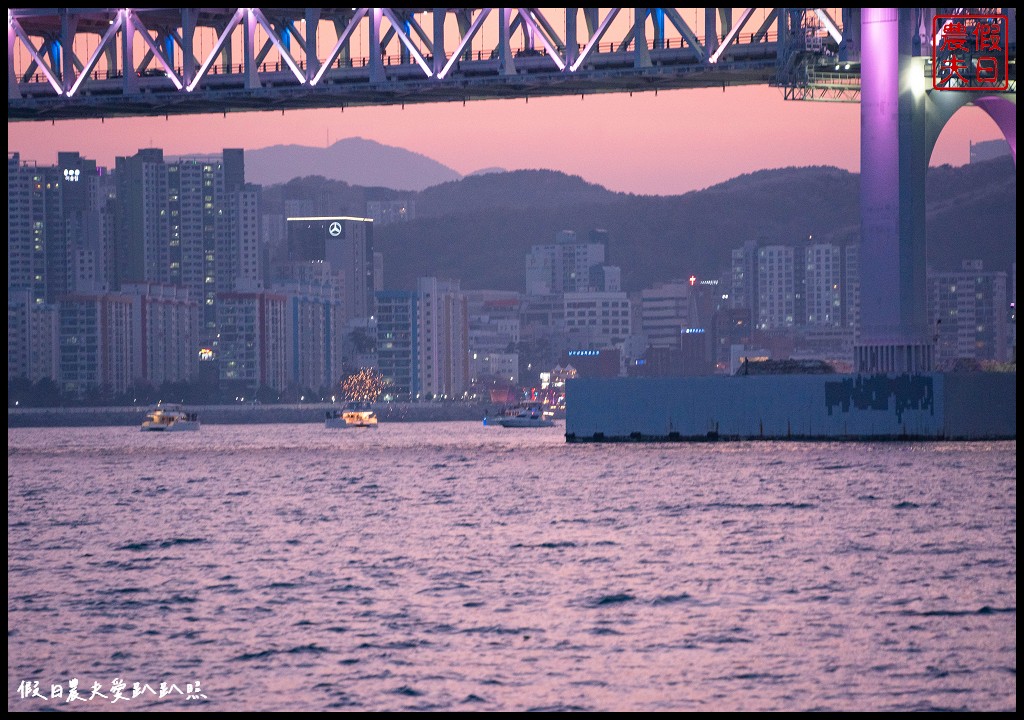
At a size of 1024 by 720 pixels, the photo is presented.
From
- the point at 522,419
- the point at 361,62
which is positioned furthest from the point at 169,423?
the point at 361,62

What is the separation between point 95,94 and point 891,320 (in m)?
42.5

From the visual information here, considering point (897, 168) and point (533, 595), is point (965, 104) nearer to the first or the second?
point (897, 168)

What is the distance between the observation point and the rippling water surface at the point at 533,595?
68.3 feet

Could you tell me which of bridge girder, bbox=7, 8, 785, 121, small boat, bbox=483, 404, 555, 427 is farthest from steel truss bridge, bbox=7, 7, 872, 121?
small boat, bbox=483, 404, 555, 427

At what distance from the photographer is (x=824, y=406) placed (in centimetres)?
7281

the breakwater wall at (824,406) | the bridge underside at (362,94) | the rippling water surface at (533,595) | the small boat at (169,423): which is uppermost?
the bridge underside at (362,94)

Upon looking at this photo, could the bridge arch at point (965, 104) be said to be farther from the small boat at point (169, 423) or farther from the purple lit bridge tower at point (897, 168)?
the small boat at point (169, 423)

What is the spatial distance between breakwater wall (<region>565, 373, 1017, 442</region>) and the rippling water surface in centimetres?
1455

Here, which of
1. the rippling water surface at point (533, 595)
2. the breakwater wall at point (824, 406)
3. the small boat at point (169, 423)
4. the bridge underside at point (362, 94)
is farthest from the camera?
the small boat at point (169, 423)

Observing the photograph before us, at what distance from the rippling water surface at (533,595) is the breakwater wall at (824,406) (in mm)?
14546

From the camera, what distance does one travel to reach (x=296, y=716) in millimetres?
18891

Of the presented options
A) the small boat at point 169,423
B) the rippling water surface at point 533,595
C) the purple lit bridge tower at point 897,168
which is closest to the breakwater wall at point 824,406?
the purple lit bridge tower at point 897,168

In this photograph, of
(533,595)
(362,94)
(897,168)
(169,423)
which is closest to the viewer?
(533,595)

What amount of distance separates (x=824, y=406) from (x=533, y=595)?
151 ft
